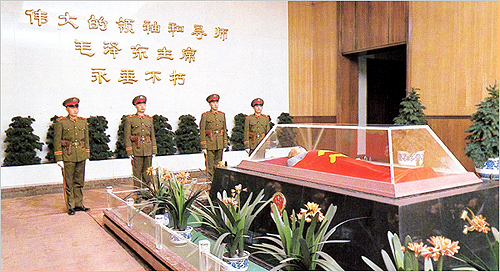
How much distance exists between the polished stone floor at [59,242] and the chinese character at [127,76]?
253 centimetres

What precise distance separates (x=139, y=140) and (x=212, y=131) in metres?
1.08

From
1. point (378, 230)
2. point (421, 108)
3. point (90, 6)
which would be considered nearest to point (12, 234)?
point (378, 230)

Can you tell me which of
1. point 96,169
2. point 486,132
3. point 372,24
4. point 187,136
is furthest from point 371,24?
point 96,169

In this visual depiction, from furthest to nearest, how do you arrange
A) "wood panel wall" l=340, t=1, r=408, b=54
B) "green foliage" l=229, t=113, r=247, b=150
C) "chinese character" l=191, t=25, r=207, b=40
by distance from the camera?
1. "green foliage" l=229, t=113, r=247, b=150
2. "chinese character" l=191, t=25, r=207, b=40
3. "wood panel wall" l=340, t=1, r=408, b=54

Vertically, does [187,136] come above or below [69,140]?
below

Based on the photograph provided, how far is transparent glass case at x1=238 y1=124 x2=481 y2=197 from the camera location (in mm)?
2342

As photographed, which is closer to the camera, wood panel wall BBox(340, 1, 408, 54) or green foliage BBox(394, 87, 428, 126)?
green foliage BBox(394, 87, 428, 126)

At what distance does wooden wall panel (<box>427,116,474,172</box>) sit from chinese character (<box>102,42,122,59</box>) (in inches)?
203

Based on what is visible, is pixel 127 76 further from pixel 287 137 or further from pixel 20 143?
pixel 287 137

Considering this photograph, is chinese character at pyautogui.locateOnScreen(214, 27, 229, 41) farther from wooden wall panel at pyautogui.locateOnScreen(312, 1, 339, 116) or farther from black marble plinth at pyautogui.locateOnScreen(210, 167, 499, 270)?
black marble plinth at pyautogui.locateOnScreen(210, 167, 499, 270)

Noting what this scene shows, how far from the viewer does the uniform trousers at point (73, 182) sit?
4.48 metres

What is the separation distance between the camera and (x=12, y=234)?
3.66 metres

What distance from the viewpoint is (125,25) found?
22.0 feet

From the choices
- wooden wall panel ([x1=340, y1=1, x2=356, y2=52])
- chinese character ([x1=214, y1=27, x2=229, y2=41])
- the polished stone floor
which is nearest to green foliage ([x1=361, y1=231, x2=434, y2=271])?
the polished stone floor
